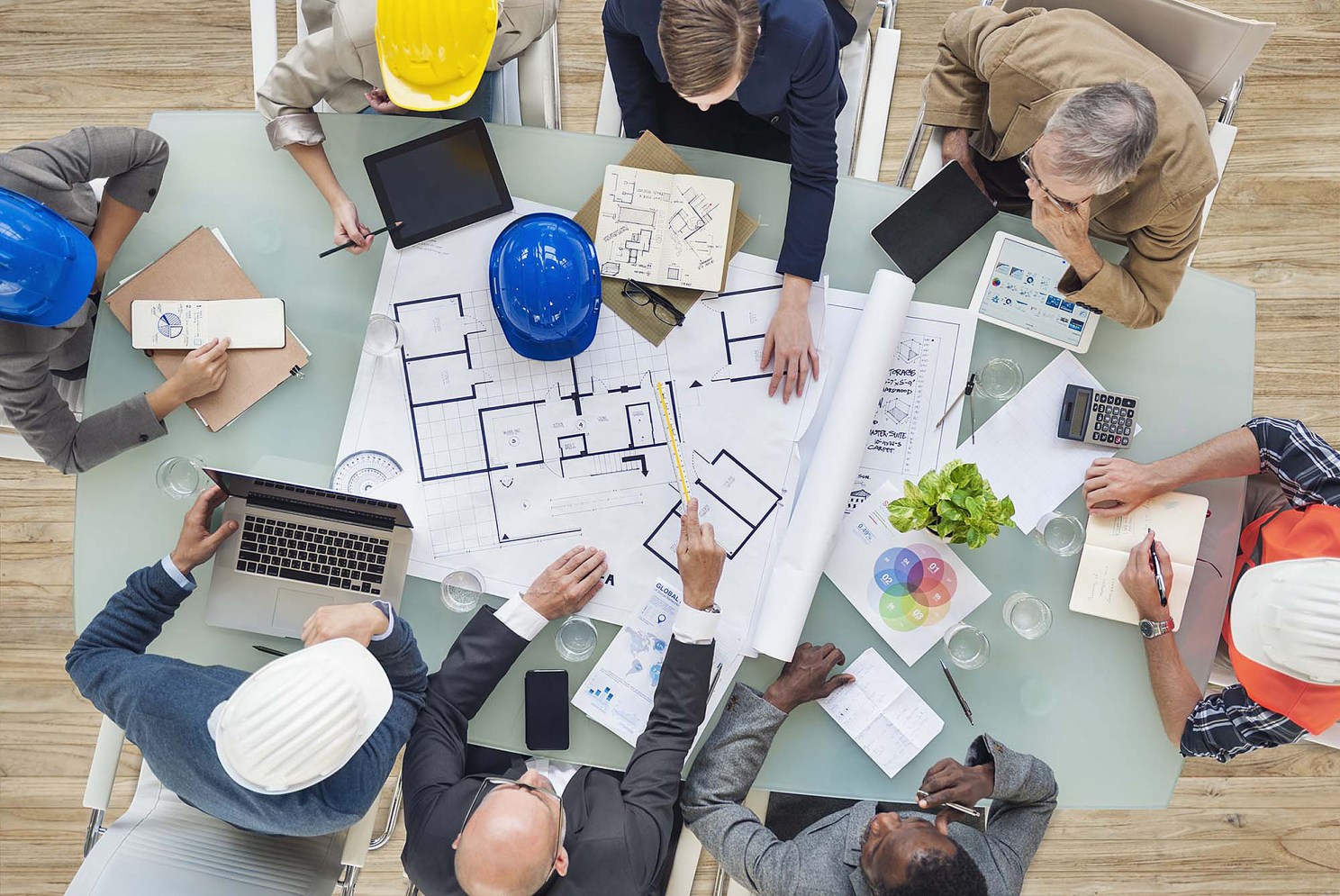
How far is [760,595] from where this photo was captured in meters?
1.65

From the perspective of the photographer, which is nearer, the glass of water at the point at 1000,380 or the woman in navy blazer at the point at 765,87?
the woman in navy blazer at the point at 765,87

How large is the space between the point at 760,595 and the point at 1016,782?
0.56 meters

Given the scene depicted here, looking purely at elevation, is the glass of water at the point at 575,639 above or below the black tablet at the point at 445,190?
below

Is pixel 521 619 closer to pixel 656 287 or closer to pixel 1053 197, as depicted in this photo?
pixel 656 287

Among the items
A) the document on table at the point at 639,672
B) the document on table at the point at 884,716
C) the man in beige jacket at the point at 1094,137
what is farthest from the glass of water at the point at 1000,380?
the document on table at the point at 639,672

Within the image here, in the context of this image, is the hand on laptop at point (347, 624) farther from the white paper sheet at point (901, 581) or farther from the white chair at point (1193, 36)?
the white chair at point (1193, 36)

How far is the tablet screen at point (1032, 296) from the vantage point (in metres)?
1.69

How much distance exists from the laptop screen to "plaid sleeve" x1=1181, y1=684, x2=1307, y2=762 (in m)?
1.50

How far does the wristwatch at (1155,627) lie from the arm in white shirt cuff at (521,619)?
1103 mm

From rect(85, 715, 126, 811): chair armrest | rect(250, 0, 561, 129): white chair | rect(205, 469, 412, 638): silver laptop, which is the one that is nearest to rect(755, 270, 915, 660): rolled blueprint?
rect(205, 469, 412, 638): silver laptop

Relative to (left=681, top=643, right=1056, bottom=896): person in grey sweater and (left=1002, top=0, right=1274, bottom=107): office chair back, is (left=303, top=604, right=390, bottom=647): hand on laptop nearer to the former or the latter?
(left=681, top=643, right=1056, bottom=896): person in grey sweater

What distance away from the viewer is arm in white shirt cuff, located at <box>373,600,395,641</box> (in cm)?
154

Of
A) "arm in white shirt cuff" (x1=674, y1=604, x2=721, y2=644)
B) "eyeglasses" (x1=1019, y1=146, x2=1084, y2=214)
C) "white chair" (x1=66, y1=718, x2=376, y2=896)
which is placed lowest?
"white chair" (x1=66, y1=718, x2=376, y2=896)

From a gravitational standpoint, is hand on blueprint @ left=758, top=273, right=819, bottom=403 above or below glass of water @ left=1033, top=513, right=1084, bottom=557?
above
